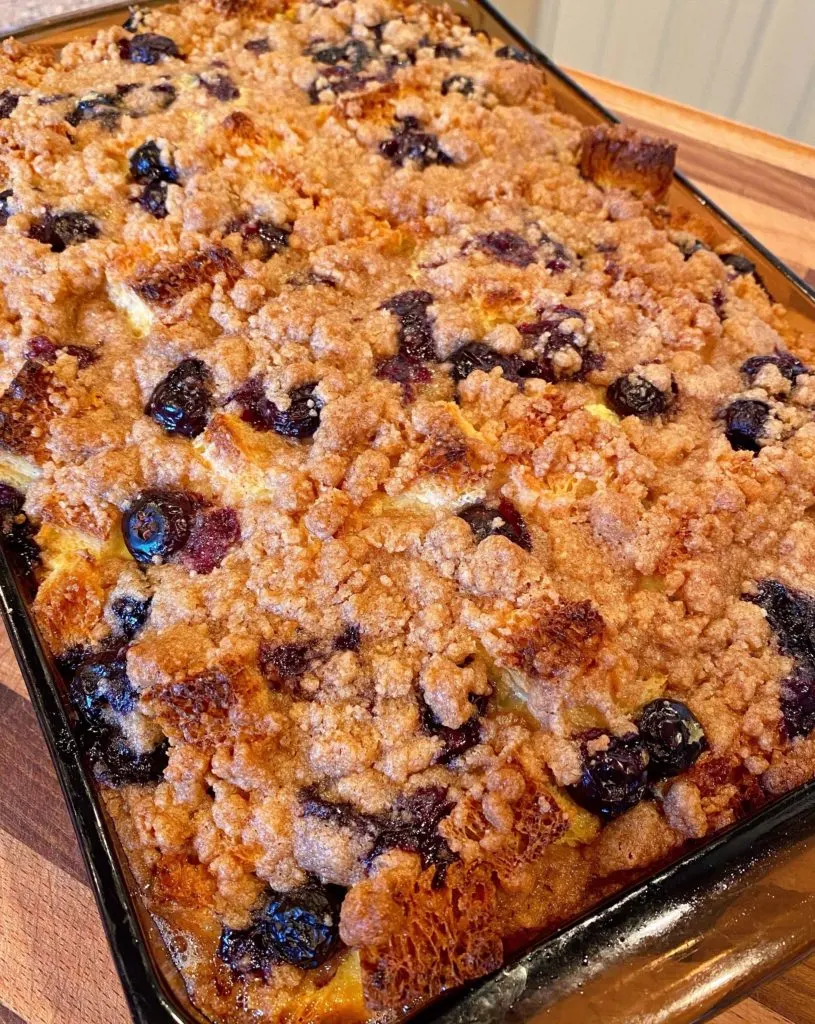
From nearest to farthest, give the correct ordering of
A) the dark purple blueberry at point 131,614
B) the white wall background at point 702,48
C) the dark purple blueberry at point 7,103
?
the dark purple blueberry at point 131,614
the dark purple blueberry at point 7,103
the white wall background at point 702,48

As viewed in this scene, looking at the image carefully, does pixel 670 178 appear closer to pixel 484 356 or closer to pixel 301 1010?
pixel 484 356

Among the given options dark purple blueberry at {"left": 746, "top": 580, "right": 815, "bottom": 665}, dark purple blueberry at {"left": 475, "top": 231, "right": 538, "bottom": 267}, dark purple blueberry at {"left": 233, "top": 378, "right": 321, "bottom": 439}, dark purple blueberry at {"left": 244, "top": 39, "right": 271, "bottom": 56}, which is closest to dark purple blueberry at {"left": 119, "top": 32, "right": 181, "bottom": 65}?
dark purple blueberry at {"left": 244, "top": 39, "right": 271, "bottom": 56}

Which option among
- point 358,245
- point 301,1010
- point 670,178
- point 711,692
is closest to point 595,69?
point 670,178

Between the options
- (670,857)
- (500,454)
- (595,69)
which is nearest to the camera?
(670,857)

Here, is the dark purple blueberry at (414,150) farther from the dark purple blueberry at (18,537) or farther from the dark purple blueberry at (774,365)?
the dark purple blueberry at (18,537)

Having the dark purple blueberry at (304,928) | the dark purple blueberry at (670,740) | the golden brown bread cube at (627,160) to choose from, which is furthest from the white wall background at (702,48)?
the dark purple blueberry at (304,928)

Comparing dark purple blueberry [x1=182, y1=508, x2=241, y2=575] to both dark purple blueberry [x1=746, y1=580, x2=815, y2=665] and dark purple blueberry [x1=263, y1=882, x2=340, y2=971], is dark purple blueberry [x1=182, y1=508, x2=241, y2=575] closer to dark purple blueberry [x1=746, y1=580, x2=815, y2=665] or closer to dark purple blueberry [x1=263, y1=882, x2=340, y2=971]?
dark purple blueberry [x1=263, y1=882, x2=340, y2=971]

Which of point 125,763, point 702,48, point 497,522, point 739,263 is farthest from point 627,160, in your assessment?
point 702,48

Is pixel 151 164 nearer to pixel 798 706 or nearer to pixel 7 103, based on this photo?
pixel 7 103
